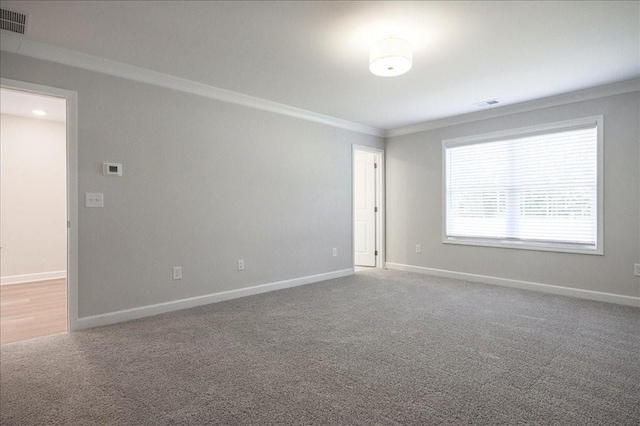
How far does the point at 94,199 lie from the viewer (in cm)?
329

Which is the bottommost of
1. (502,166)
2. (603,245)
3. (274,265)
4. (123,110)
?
(274,265)

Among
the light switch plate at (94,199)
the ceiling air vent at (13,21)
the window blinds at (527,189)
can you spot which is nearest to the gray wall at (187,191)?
the light switch plate at (94,199)

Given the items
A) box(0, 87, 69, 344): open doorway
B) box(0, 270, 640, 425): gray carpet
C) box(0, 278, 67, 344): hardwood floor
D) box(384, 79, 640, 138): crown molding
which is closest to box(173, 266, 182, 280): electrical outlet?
box(0, 270, 640, 425): gray carpet

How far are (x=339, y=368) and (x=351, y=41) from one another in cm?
A: 256

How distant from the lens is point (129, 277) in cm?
349

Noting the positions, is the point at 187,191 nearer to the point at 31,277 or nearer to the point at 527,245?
the point at 31,277

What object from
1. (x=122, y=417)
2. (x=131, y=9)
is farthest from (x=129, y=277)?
(x=131, y=9)

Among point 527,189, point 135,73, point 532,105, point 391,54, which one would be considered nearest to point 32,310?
point 135,73

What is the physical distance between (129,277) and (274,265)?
180cm

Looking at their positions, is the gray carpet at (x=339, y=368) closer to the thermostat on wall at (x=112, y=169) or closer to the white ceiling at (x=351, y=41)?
the thermostat on wall at (x=112, y=169)

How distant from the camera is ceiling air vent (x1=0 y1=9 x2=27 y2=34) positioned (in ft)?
8.14

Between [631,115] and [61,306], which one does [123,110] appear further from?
[631,115]

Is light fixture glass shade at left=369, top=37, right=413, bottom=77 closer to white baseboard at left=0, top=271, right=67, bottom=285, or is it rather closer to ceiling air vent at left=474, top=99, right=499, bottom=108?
ceiling air vent at left=474, top=99, right=499, bottom=108

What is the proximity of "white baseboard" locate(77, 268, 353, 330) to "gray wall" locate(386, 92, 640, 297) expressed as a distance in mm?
1831
